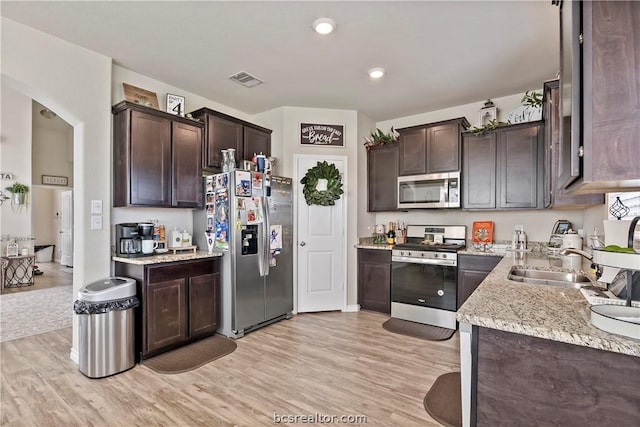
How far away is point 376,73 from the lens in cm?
327

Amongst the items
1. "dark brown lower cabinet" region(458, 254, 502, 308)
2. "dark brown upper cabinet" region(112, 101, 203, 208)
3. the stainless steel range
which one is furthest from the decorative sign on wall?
"dark brown lower cabinet" region(458, 254, 502, 308)

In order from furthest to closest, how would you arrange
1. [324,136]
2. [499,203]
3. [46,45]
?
[324,136] < [499,203] < [46,45]

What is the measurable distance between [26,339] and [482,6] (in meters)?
5.20

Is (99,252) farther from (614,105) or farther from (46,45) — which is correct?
(614,105)

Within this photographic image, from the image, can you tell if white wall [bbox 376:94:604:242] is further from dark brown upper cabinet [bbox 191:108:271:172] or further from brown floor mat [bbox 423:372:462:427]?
brown floor mat [bbox 423:372:462:427]

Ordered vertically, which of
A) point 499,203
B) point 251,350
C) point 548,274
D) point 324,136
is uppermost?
point 324,136

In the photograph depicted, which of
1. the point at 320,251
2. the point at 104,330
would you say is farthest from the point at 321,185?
the point at 104,330

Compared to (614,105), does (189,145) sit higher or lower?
higher

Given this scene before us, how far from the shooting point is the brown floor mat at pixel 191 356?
8.80 feet

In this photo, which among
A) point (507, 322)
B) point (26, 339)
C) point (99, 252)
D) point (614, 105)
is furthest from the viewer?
point (26, 339)

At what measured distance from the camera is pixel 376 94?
3.87m

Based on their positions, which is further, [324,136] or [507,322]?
[324,136]

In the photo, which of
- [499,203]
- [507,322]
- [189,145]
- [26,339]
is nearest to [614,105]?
[507,322]

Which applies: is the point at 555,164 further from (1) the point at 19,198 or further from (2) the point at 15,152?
(2) the point at 15,152
